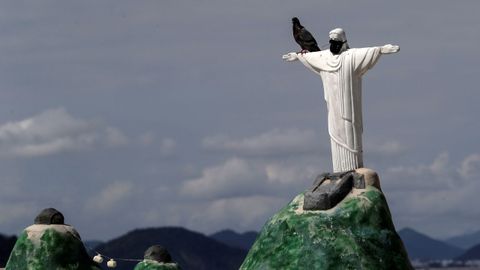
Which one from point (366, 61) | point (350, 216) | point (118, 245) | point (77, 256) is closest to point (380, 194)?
point (350, 216)

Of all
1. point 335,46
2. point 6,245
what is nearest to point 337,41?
point 335,46

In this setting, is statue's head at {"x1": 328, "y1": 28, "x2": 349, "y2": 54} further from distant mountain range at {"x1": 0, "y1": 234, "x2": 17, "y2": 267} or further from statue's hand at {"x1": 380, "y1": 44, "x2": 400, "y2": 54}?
→ distant mountain range at {"x1": 0, "y1": 234, "x2": 17, "y2": 267}

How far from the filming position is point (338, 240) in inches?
1240

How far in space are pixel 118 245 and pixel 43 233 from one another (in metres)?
146

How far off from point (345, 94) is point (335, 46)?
4.50ft

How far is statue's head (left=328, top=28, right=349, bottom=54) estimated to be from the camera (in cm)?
3325

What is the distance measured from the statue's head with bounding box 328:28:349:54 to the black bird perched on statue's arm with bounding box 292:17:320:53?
0.88m

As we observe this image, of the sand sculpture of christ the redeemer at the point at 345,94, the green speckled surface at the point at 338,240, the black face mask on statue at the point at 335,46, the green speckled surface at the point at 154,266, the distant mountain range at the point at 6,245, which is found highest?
the black face mask on statue at the point at 335,46

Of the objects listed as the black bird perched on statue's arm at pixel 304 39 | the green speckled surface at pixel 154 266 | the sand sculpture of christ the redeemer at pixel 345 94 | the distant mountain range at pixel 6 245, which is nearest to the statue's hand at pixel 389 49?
the sand sculpture of christ the redeemer at pixel 345 94

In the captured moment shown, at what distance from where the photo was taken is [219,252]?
191875 millimetres

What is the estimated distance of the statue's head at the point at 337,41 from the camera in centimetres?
3325

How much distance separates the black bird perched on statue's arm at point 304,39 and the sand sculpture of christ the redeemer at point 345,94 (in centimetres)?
98

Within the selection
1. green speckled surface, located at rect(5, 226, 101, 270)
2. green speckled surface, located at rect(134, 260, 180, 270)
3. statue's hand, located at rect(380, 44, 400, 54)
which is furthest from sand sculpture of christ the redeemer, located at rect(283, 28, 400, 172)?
green speckled surface, located at rect(5, 226, 101, 270)

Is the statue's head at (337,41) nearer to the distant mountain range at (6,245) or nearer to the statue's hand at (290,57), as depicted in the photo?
the statue's hand at (290,57)
